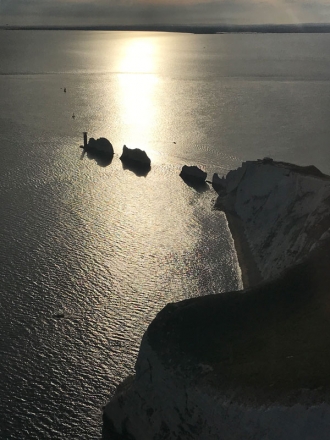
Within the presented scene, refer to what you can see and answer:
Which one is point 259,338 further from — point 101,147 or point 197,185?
point 101,147

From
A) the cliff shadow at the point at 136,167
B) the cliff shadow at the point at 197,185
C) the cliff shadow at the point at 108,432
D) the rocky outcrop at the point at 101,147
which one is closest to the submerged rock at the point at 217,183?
the cliff shadow at the point at 197,185

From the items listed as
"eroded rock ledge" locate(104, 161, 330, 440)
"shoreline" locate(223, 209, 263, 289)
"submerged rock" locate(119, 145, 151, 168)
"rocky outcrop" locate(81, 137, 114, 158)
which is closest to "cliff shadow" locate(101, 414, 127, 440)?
"eroded rock ledge" locate(104, 161, 330, 440)

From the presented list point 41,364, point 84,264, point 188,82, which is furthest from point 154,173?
point 188,82

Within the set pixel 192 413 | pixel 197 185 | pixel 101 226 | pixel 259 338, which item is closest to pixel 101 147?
pixel 197 185

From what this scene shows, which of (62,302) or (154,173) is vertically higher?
(154,173)

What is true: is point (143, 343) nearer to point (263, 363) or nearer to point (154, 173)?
point (263, 363)

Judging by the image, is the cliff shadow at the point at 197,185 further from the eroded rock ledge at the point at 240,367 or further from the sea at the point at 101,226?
the eroded rock ledge at the point at 240,367
